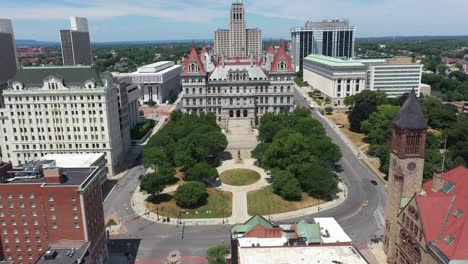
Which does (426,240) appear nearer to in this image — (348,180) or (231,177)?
(348,180)

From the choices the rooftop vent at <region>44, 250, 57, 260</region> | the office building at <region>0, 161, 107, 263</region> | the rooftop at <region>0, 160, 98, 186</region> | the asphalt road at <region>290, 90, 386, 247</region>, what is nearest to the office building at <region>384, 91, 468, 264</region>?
the asphalt road at <region>290, 90, 386, 247</region>

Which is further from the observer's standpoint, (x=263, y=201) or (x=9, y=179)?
(x=263, y=201)

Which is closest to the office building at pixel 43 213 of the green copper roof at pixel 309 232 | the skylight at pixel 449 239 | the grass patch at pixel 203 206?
the grass patch at pixel 203 206

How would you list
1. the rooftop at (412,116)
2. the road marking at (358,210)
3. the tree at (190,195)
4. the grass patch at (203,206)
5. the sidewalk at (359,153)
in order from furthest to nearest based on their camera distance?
the sidewalk at (359,153), the tree at (190,195), the grass patch at (203,206), the road marking at (358,210), the rooftop at (412,116)

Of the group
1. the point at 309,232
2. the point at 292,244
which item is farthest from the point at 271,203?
the point at 292,244

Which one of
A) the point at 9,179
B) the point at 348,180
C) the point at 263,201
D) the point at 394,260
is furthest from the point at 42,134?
the point at 394,260

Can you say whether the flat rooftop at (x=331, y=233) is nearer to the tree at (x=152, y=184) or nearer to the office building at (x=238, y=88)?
the tree at (x=152, y=184)
